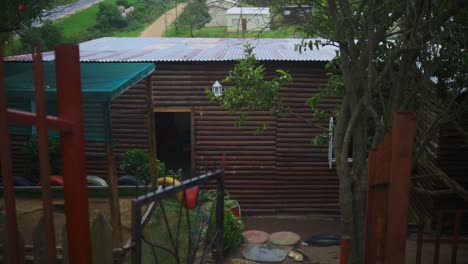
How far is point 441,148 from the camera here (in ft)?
30.5

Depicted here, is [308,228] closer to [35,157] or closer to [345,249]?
[35,157]

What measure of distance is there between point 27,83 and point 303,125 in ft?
21.5

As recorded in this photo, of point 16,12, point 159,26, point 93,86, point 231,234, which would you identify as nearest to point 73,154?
point 93,86

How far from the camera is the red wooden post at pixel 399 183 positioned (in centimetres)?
246

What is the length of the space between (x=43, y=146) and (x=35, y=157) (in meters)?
8.18

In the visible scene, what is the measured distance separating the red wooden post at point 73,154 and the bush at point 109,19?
104 feet

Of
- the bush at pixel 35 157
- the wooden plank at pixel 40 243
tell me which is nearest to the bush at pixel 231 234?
the bush at pixel 35 157

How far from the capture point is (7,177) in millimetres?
1594

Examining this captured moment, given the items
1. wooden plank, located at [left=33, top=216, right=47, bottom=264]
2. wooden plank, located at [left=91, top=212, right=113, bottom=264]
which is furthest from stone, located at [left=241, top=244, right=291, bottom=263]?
wooden plank, located at [left=33, top=216, right=47, bottom=264]

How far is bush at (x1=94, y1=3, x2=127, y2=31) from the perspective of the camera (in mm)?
32075

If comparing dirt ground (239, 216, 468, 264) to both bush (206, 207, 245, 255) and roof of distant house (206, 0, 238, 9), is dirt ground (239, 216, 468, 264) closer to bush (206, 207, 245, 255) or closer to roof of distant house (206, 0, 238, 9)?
bush (206, 207, 245, 255)

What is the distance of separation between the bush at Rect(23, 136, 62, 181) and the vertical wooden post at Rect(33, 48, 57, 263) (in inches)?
280

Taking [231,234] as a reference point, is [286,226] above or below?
below

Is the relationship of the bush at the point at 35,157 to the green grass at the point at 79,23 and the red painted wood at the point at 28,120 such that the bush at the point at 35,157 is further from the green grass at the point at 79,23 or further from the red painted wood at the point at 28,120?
the green grass at the point at 79,23
